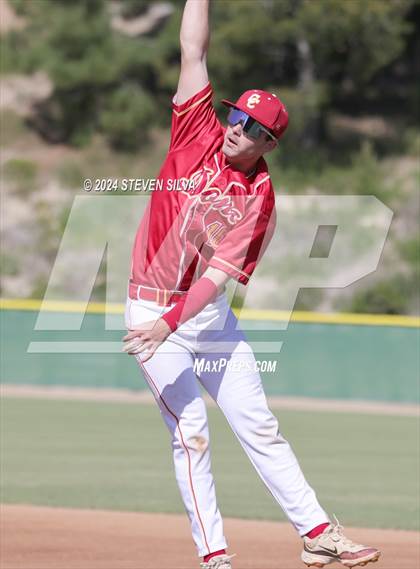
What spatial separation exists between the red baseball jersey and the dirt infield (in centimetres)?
228

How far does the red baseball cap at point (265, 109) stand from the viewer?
18.9 ft

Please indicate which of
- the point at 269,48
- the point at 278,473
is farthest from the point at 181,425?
the point at 269,48

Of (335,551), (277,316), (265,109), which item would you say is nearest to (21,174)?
(277,316)

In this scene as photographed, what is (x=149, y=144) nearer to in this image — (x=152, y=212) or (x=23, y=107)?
(x=23, y=107)

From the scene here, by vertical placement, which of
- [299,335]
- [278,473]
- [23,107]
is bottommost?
[23,107]

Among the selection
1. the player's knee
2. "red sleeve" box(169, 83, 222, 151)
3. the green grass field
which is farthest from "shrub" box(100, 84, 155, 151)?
the player's knee

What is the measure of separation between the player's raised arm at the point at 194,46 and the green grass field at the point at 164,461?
468 cm

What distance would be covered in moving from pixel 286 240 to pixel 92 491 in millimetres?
18605

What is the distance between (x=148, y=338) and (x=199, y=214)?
0.79 metres

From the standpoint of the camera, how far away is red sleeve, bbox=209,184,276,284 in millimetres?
5766

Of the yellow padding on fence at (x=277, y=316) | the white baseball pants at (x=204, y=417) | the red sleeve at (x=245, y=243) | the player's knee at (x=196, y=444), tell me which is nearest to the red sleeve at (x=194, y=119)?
the red sleeve at (x=245, y=243)

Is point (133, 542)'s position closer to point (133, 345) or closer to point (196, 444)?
point (196, 444)

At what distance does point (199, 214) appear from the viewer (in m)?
5.89

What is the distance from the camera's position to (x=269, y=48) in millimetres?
34594
